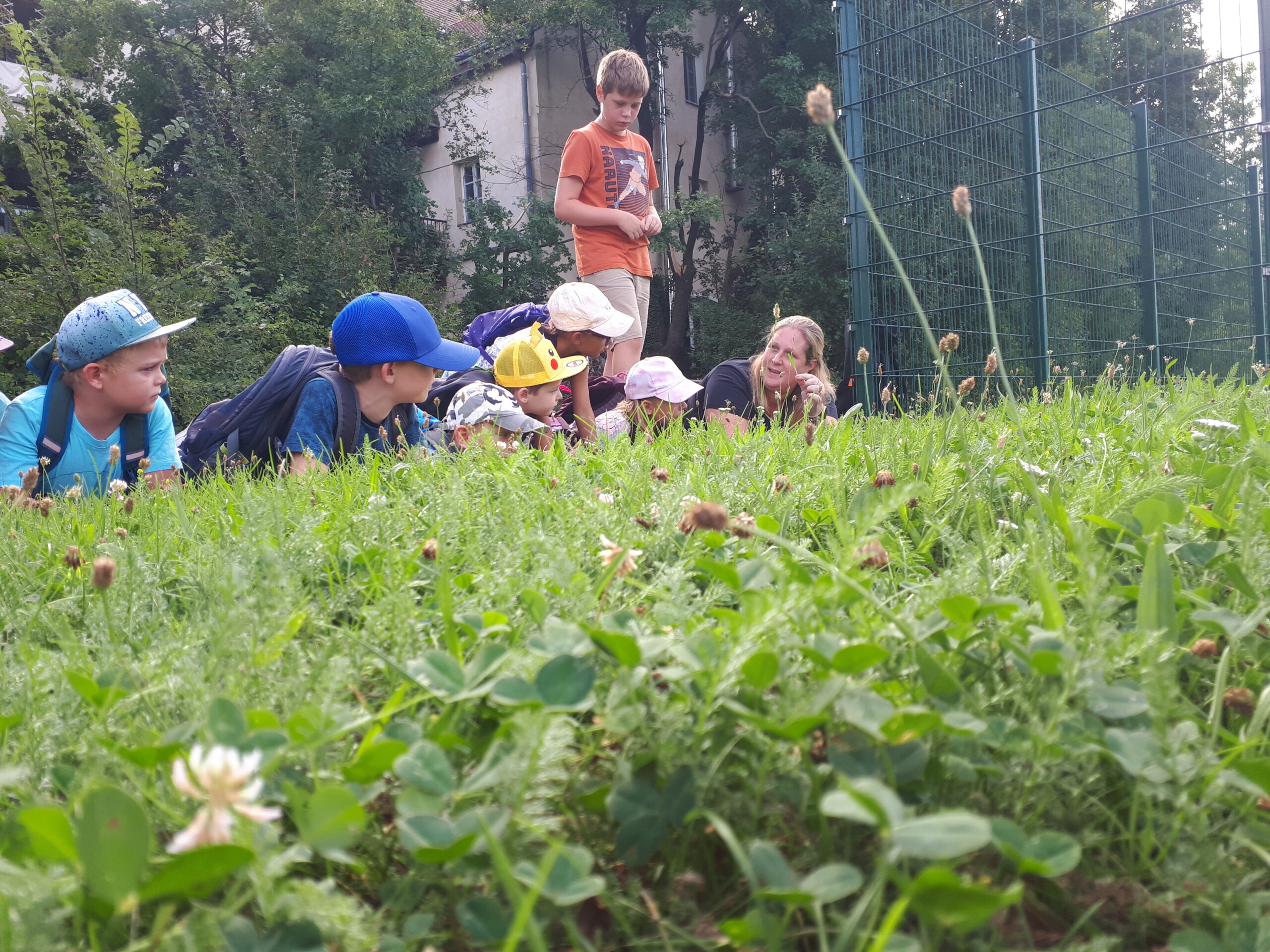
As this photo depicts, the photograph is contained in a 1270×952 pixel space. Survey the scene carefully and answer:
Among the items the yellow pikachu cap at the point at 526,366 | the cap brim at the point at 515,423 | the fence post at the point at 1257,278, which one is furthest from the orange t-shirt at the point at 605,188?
the fence post at the point at 1257,278

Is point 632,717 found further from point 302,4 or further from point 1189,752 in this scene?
point 302,4

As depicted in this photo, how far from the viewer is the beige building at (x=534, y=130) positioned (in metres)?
18.8

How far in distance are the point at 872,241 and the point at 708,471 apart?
533 cm

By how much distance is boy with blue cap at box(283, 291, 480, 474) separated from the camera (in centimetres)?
354

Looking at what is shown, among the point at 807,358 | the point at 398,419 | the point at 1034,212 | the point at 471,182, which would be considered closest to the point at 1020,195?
the point at 1034,212

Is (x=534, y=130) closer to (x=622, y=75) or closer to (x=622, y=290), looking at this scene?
(x=622, y=75)

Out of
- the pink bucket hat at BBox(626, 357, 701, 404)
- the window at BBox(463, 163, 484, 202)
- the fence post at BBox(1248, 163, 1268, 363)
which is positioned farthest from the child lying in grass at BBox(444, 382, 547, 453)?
the window at BBox(463, 163, 484, 202)

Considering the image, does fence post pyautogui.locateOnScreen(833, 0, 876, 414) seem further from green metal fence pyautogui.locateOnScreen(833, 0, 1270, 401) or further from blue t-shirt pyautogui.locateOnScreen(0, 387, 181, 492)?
blue t-shirt pyautogui.locateOnScreen(0, 387, 181, 492)

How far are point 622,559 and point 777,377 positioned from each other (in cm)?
380

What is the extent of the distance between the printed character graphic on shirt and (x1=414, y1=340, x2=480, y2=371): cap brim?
1844 mm

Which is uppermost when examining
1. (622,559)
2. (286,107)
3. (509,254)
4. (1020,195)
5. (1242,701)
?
(286,107)

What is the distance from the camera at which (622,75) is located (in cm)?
529

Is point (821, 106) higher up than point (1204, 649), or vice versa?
point (821, 106)

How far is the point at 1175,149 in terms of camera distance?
10.0 m
